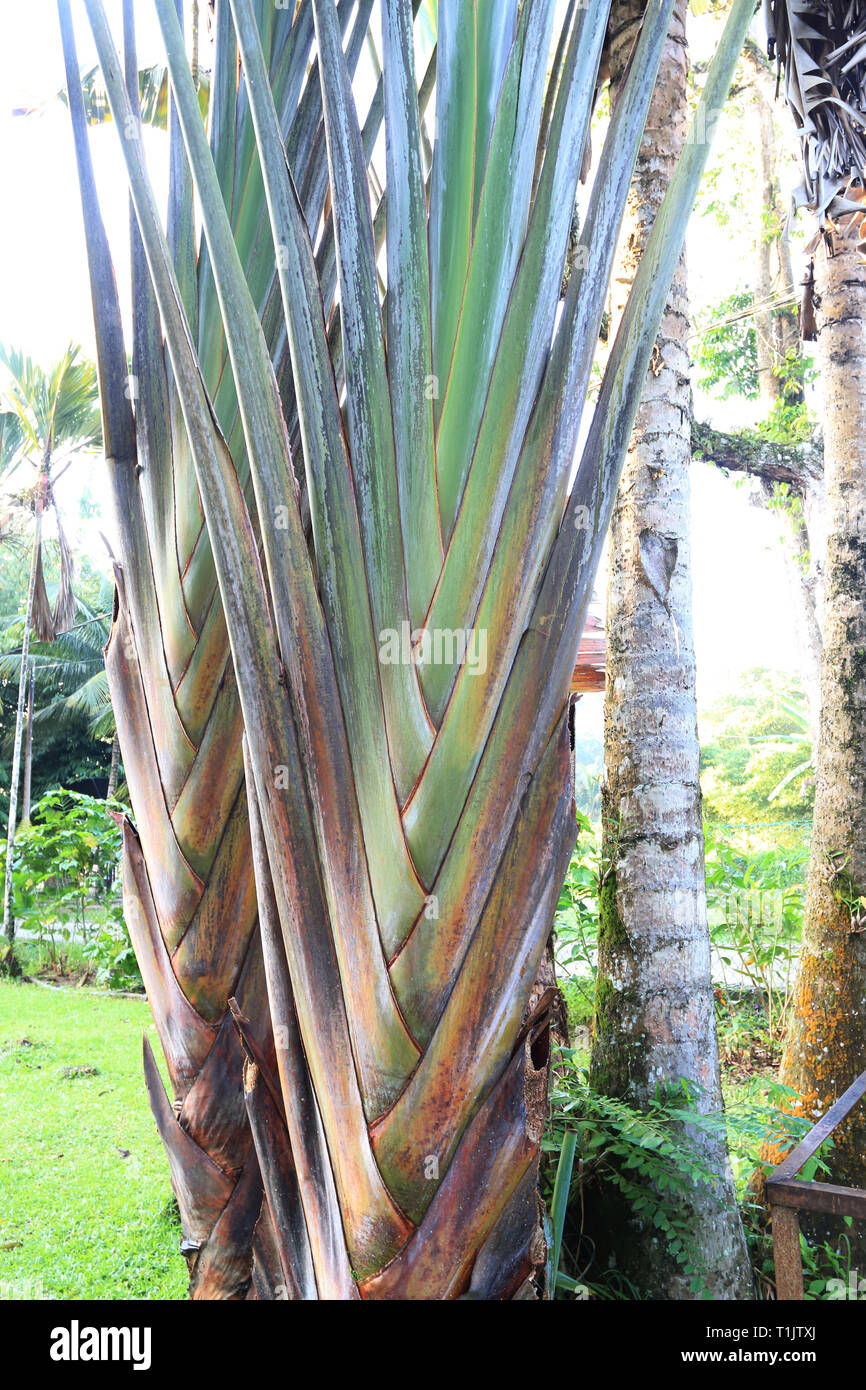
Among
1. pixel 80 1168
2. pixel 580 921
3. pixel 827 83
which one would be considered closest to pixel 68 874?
pixel 80 1168

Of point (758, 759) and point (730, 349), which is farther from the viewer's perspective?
point (758, 759)

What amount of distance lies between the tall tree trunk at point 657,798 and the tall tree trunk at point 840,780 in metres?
0.60

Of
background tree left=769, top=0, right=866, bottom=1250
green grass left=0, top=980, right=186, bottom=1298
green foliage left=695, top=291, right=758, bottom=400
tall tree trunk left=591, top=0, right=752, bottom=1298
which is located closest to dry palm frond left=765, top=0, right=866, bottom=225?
background tree left=769, top=0, right=866, bottom=1250

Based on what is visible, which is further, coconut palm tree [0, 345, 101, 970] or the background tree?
coconut palm tree [0, 345, 101, 970]

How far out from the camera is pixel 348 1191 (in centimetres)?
53

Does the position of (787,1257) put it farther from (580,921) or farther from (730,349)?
(730,349)

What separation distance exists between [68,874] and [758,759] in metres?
12.5

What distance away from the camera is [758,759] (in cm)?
1600

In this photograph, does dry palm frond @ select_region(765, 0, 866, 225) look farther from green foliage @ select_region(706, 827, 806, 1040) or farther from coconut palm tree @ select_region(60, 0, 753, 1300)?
green foliage @ select_region(706, 827, 806, 1040)

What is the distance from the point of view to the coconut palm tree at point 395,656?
0.52 meters

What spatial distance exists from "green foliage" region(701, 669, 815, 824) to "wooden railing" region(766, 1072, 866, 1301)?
11965 mm

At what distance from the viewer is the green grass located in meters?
2.79

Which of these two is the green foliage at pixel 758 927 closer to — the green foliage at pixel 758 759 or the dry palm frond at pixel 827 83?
the dry palm frond at pixel 827 83
